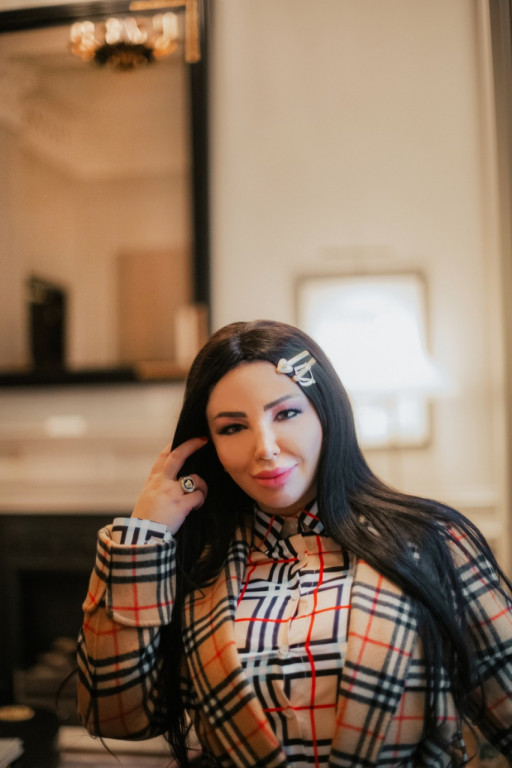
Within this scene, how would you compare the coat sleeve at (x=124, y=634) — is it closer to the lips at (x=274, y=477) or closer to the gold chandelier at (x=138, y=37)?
the lips at (x=274, y=477)

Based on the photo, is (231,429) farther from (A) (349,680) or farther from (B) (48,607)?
(B) (48,607)

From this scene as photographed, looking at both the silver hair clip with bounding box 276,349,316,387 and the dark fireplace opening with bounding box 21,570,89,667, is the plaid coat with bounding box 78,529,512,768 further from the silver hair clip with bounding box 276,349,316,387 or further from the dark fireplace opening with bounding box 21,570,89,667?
the dark fireplace opening with bounding box 21,570,89,667

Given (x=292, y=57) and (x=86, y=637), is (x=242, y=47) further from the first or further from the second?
(x=86, y=637)

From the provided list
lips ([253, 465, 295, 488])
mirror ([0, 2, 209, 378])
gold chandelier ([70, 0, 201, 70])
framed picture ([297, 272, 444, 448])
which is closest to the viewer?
lips ([253, 465, 295, 488])

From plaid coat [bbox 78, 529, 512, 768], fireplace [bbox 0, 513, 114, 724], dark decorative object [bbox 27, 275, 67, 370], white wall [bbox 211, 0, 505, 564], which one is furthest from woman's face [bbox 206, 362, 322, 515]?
dark decorative object [bbox 27, 275, 67, 370]

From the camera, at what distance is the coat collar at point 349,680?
861 millimetres

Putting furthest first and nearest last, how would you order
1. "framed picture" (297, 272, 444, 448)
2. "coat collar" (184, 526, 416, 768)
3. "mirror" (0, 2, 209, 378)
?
"mirror" (0, 2, 209, 378) < "framed picture" (297, 272, 444, 448) < "coat collar" (184, 526, 416, 768)

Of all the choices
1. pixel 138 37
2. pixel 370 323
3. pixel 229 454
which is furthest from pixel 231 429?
pixel 138 37

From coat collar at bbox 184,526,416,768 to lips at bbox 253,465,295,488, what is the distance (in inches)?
5.9

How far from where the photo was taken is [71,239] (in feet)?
8.71

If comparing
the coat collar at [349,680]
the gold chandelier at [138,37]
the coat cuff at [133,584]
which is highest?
the gold chandelier at [138,37]

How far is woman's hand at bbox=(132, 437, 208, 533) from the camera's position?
1002mm

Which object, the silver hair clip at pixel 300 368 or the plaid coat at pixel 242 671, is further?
the silver hair clip at pixel 300 368

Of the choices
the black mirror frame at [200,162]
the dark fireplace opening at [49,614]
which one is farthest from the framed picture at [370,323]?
the dark fireplace opening at [49,614]
